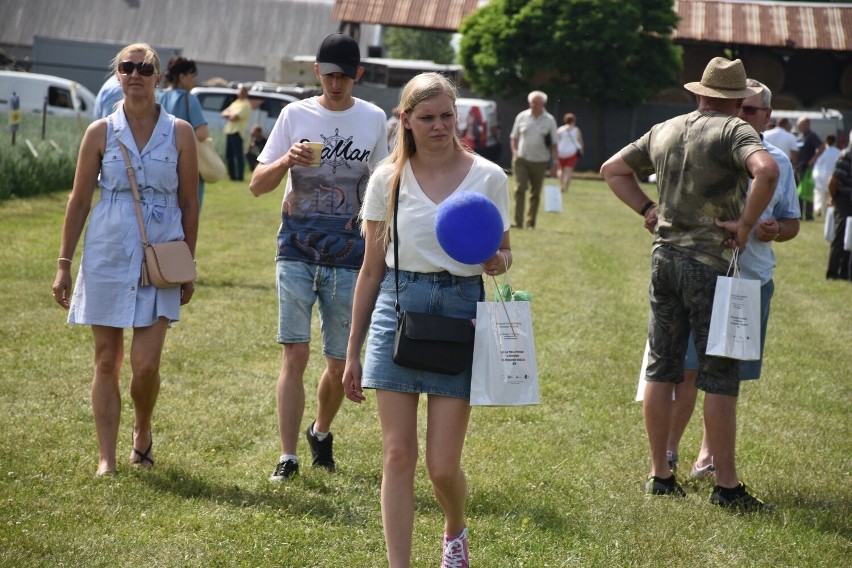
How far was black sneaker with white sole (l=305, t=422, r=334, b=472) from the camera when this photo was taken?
593 cm

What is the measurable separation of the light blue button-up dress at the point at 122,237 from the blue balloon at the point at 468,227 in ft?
6.76

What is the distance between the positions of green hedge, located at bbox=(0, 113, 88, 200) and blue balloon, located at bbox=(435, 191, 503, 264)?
14435 mm

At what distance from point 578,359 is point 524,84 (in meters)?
32.4

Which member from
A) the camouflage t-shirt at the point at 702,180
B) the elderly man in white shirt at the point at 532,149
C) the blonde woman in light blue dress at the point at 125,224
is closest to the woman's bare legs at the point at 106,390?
the blonde woman in light blue dress at the point at 125,224

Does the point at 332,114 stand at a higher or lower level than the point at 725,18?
lower

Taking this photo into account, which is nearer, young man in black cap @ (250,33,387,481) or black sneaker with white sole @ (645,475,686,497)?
young man in black cap @ (250,33,387,481)

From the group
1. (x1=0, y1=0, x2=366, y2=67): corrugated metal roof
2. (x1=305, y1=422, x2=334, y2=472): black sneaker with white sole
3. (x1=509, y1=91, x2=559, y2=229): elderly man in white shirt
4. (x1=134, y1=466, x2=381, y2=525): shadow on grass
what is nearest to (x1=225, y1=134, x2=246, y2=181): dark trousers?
(x1=509, y1=91, x2=559, y2=229): elderly man in white shirt

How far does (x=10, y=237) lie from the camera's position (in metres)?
13.8

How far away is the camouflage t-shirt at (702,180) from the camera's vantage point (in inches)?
211

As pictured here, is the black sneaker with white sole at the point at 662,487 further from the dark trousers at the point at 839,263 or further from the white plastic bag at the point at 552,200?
the white plastic bag at the point at 552,200

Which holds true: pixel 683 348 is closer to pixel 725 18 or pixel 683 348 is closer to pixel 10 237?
pixel 10 237

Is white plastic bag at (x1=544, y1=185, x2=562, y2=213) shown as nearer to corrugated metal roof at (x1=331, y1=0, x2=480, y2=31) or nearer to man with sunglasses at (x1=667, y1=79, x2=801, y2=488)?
man with sunglasses at (x1=667, y1=79, x2=801, y2=488)

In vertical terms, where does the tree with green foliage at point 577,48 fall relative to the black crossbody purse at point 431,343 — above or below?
above

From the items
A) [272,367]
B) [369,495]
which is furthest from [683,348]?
[272,367]
